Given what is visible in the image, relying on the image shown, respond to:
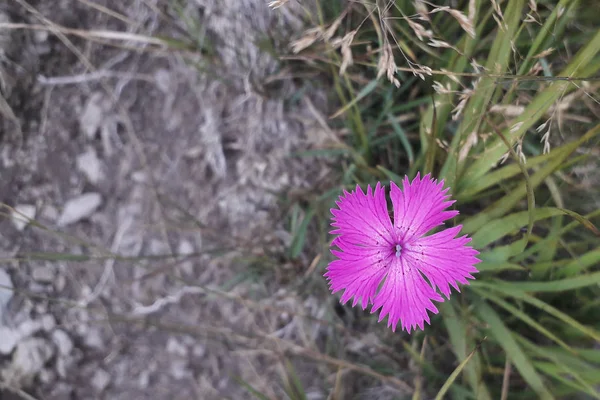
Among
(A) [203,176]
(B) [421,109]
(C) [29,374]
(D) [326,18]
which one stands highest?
(D) [326,18]

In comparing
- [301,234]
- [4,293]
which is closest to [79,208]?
[4,293]

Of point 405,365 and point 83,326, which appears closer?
point 405,365

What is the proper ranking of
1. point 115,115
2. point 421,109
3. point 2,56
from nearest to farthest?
point 421,109, point 2,56, point 115,115

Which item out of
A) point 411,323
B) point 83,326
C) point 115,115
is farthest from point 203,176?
point 411,323

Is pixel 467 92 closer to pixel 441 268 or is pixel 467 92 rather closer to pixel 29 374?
pixel 441 268

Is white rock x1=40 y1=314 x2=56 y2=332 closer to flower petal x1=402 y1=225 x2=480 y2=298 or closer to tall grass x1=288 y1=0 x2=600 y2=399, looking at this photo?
tall grass x1=288 y1=0 x2=600 y2=399

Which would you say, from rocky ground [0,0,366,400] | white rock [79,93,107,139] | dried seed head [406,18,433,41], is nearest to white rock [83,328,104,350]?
rocky ground [0,0,366,400]

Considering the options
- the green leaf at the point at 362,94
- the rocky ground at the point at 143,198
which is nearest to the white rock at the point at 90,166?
the rocky ground at the point at 143,198

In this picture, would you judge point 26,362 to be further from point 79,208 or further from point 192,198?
point 192,198
